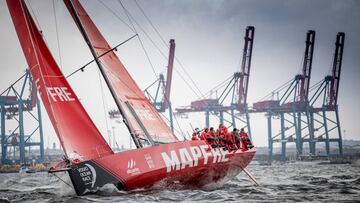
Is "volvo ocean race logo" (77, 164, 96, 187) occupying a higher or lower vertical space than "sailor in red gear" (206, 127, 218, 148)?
lower

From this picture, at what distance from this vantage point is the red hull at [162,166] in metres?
8.86

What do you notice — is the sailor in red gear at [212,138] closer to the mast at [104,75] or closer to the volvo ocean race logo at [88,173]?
the mast at [104,75]

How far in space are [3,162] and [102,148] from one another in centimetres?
4666

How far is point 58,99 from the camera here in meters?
10.1

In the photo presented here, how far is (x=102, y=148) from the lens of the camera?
403 inches

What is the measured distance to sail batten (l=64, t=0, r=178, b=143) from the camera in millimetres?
10828

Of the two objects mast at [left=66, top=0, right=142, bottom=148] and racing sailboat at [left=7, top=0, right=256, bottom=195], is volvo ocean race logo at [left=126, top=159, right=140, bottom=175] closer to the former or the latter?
racing sailboat at [left=7, top=0, right=256, bottom=195]

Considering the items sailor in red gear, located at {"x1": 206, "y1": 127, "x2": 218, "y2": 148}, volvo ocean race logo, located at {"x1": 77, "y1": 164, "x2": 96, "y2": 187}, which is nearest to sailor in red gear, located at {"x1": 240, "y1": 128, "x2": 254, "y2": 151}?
sailor in red gear, located at {"x1": 206, "y1": 127, "x2": 218, "y2": 148}

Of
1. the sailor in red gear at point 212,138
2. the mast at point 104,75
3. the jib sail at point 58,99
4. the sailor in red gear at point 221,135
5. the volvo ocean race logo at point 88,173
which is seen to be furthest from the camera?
the sailor in red gear at point 221,135

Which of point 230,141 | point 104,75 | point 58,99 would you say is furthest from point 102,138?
point 230,141

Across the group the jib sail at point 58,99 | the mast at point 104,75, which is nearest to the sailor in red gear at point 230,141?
the mast at point 104,75

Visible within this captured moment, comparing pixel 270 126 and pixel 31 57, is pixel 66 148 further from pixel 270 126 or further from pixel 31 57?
pixel 270 126

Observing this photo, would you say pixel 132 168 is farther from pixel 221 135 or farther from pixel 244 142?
pixel 244 142

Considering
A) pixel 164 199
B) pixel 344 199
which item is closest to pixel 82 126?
pixel 164 199
